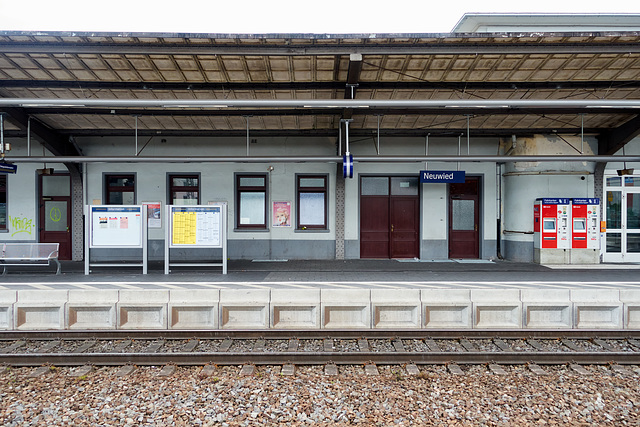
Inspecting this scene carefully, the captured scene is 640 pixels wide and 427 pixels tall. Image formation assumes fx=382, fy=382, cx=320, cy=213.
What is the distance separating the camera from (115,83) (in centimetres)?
952

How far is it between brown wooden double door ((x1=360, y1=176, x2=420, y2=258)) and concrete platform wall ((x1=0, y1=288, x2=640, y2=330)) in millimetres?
6435

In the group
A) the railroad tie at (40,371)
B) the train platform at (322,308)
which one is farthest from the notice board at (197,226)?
the railroad tie at (40,371)

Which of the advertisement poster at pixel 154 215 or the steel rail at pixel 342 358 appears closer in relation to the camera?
the steel rail at pixel 342 358

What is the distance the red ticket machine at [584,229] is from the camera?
1207cm

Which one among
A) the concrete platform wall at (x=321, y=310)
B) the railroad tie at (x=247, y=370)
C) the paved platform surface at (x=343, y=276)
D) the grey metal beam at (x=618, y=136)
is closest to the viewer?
the railroad tie at (x=247, y=370)

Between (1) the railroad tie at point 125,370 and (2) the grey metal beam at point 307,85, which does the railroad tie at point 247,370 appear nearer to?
(1) the railroad tie at point 125,370

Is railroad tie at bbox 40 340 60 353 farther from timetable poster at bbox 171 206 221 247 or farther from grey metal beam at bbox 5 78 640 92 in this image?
grey metal beam at bbox 5 78 640 92

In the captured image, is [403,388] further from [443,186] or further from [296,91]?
[443,186]

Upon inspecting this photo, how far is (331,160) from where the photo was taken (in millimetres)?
10117

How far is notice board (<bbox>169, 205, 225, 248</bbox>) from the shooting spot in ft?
32.0

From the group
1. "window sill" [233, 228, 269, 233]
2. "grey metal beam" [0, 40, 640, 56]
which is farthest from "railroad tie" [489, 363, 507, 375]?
"window sill" [233, 228, 269, 233]

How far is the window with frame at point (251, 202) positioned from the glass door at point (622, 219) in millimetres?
11482

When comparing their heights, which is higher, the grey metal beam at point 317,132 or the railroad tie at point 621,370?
the grey metal beam at point 317,132

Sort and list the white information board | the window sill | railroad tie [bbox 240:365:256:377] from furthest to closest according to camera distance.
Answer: the window sill
the white information board
railroad tie [bbox 240:365:256:377]
